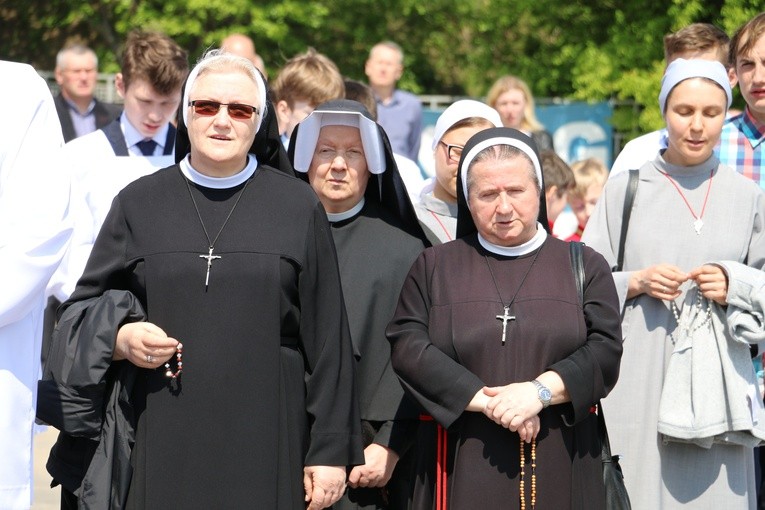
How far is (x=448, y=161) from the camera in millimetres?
5887

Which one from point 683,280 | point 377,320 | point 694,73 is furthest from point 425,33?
point 377,320

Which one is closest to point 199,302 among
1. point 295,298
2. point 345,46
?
point 295,298

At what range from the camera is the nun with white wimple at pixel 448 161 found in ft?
19.2

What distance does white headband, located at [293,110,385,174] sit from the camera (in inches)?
209

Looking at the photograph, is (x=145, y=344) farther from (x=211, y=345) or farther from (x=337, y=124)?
(x=337, y=124)

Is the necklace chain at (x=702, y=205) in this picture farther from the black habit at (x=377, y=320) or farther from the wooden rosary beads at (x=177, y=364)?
the wooden rosary beads at (x=177, y=364)

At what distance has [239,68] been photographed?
4754 millimetres

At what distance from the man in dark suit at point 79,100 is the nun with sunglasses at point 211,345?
7.72 m

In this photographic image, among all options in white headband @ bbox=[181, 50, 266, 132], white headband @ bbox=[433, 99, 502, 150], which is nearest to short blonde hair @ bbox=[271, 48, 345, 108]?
white headband @ bbox=[433, 99, 502, 150]

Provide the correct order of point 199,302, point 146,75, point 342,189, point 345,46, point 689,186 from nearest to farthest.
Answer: point 199,302, point 342,189, point 689,186, point 146,75, point 345,46

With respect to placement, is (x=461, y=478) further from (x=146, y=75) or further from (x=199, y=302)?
(x=146, y=75)

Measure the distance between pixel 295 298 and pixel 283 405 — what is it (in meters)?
0.37

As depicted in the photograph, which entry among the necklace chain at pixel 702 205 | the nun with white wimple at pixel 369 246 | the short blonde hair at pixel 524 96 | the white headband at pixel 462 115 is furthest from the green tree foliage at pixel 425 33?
the nun with white wimple at pixel 369 246

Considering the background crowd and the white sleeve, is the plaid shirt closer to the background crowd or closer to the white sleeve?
the background crowd
